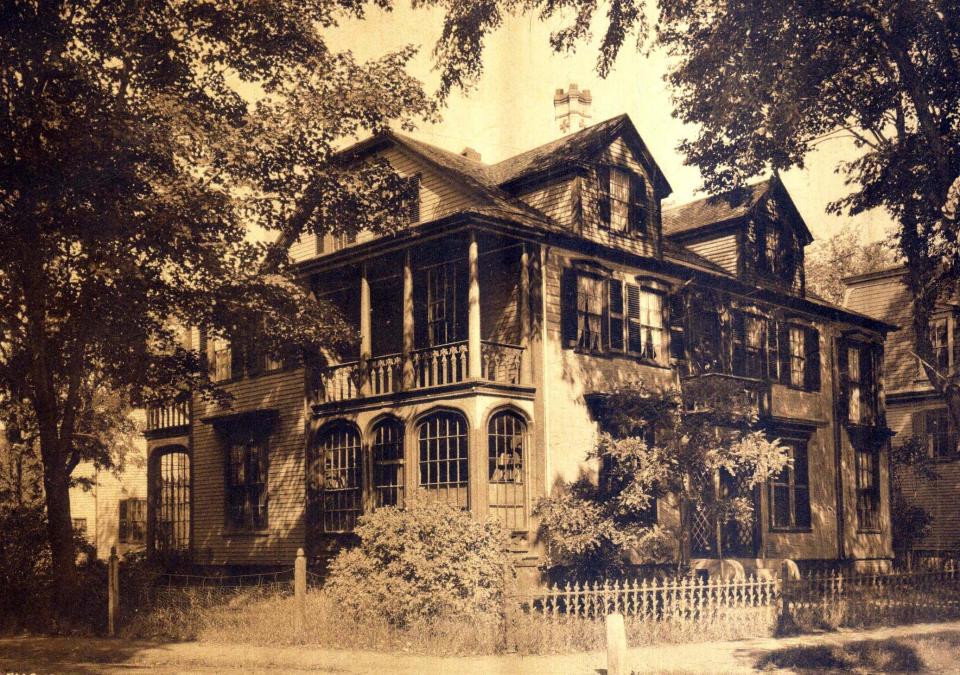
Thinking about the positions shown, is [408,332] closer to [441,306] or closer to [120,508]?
[441,306]

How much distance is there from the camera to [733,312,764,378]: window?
2870 cm

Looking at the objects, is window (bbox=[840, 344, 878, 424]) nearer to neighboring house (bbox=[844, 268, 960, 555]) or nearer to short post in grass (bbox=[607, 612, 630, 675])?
neighboring house (bbox=[844, 268, 960, 555])

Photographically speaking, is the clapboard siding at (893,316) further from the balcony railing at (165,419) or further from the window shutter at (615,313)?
the balcony railing at (165,419)

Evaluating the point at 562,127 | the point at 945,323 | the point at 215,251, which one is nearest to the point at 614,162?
the point at 562,127

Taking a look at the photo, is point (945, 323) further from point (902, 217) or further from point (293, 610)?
point (293, 610)

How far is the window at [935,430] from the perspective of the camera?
1448 inches

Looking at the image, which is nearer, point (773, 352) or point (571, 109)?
point (773, 352)

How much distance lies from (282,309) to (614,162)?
880 centimetres

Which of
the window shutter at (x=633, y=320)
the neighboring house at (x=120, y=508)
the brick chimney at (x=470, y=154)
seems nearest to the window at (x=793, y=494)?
the window shutter at (x=633, y=320)

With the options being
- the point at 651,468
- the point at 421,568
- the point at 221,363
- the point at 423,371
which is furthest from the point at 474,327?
the point at 221,363

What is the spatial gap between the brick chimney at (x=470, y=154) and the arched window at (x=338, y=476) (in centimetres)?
903

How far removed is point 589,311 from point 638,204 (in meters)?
3.64

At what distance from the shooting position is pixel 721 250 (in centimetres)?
3052

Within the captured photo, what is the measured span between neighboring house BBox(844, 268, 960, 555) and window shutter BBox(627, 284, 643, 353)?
14.4 meters
